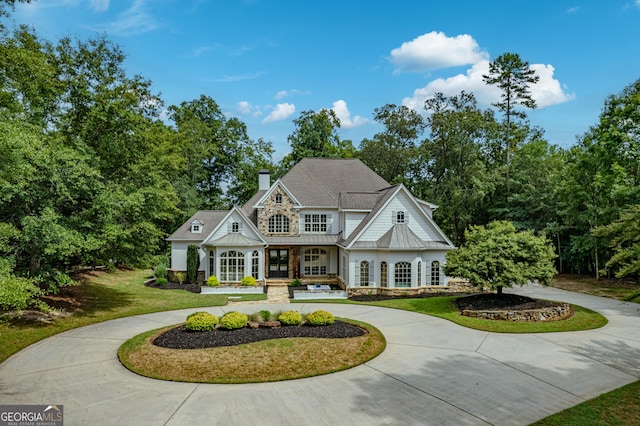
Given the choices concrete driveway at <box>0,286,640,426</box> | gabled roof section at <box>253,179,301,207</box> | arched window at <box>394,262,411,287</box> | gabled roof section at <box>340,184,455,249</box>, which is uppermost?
gabled roof section at <box>253,179,301,207</box>

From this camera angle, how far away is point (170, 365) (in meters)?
10.3

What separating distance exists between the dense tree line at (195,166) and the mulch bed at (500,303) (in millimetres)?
3674

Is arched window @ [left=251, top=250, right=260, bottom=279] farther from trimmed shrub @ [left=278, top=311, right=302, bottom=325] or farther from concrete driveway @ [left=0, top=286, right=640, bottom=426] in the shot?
concrete driveway @ [left=0, top=286, right=640, bottom=426]

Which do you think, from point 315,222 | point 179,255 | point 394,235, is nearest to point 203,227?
point 179,255

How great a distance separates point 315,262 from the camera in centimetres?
2741

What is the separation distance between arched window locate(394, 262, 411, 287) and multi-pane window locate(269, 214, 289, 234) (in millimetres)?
9083

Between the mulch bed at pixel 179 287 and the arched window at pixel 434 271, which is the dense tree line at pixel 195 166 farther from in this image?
the arched window at pixel 434 271

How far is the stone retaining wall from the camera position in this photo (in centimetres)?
1550

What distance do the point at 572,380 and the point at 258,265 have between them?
1916cm

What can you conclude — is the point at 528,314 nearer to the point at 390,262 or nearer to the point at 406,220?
the point at 390,262

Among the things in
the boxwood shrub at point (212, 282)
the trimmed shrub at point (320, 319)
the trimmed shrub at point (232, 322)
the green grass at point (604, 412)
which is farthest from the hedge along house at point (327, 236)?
the green grass at point (604, 412)

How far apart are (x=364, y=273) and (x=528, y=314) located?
910cm

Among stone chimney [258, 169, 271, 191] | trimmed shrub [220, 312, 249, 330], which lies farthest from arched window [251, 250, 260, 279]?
trimmed shrub [220, 312, 249, 330]

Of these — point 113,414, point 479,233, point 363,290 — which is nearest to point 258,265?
point 363,290
